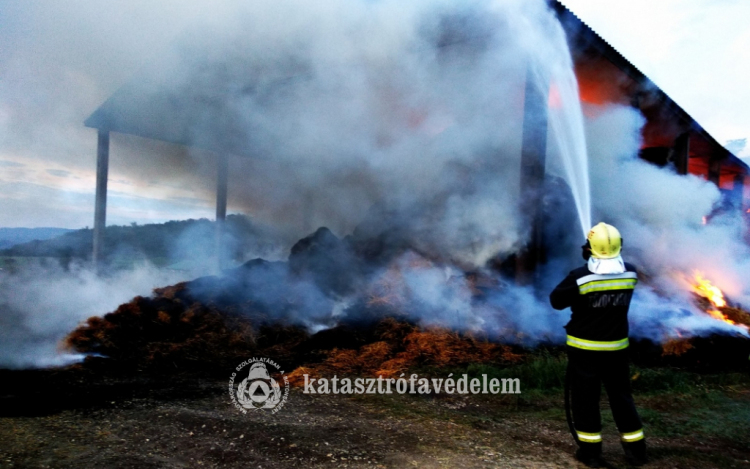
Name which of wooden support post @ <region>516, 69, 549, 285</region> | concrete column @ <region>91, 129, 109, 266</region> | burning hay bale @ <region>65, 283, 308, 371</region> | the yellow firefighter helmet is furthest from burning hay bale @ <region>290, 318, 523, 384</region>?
concrete column @ <region>91, 129, 109, 266</region>

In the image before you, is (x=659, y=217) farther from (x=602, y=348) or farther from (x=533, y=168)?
(x=602, y=348)

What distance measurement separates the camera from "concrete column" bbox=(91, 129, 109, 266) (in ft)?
29.9

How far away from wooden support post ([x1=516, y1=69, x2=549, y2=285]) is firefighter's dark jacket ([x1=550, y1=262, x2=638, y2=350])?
10.7 ft

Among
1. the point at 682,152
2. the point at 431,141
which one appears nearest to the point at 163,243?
the point at 431,141

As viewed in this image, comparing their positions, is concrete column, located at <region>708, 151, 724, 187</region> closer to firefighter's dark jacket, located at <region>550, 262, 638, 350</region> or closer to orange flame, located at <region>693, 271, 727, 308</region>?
orange flame, located at <region>693, 271, 727, 308</region>

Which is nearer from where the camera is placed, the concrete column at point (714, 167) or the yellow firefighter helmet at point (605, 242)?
the yellow firefighter helmet at point (605, 242)

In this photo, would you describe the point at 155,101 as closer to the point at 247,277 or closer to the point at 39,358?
the point at 247,277

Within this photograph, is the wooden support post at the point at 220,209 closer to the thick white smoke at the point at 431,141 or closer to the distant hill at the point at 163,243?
the distant hill at the point at 163,243

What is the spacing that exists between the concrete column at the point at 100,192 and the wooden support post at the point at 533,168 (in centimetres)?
806

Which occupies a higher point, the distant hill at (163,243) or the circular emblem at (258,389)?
the distant hill at (163,243)

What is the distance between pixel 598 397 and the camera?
109 inches

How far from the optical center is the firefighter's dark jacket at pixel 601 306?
2744 mm

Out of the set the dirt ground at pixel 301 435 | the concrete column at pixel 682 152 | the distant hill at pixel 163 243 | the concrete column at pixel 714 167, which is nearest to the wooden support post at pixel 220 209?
the distant hill at pixel 163 243

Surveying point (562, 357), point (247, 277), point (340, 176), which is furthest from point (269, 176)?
point (562, 357)
